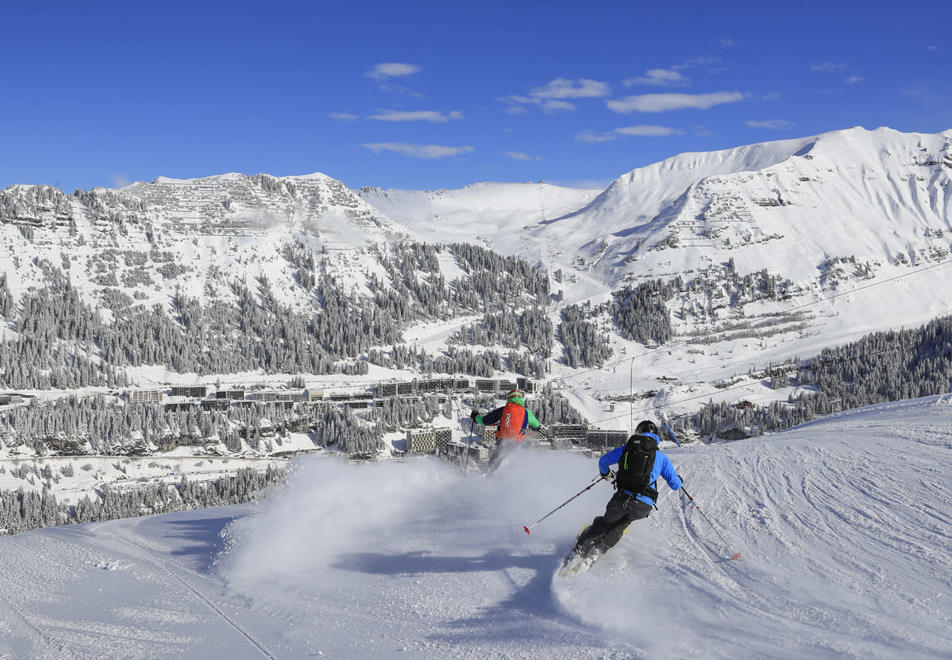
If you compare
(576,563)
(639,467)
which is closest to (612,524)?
(576,563)

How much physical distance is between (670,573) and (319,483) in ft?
31.4

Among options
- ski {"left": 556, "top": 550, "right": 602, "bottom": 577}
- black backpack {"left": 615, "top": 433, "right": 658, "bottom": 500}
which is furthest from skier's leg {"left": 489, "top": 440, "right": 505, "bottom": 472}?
ski {"left": 556, "top": 550, "right": 602, "bottom": 577}

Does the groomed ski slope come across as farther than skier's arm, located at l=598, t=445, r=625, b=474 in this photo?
No

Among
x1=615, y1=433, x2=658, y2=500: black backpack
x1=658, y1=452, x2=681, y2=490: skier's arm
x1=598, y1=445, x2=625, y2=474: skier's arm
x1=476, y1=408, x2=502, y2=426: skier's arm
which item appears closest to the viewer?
x1=615, y1=433, x2=658, y2=500: black backpack

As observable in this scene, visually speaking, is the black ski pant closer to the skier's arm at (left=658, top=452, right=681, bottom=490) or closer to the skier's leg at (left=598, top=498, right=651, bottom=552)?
the skier's leg at (left=598, top=498, right=651, bottom=552)

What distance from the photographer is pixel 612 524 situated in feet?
39.3

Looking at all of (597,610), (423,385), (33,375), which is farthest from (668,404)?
(597,610)

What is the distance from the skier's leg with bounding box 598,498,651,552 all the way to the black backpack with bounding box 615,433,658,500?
8.7 inches

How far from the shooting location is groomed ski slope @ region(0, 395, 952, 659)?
938 centimetres

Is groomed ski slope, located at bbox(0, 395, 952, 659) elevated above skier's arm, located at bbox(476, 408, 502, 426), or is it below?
below

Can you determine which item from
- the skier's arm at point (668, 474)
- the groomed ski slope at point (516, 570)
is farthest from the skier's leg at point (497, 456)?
the skier's arm at point (668, 474)

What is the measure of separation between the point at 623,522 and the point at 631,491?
60cm

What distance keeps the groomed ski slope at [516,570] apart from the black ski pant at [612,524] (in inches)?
18.9

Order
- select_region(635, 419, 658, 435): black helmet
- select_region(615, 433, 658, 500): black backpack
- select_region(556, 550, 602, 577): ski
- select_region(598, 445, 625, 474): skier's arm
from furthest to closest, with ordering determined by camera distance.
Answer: select_region(598, 445, 625, 474): skier's arm → select_region(635, 419, 658, 435): black helmet → select_region(615, 433, 658, 500): black backpack → select_region(556, 550, 602, 577): ski
